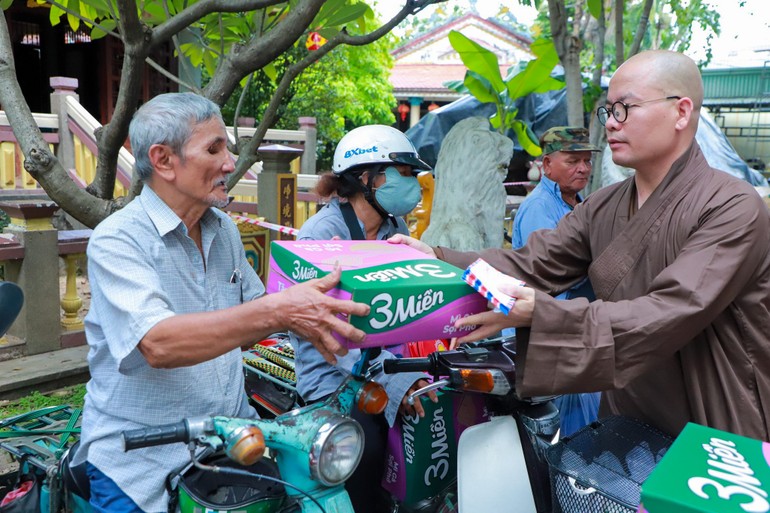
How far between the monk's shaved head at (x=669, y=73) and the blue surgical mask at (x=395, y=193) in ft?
3.73

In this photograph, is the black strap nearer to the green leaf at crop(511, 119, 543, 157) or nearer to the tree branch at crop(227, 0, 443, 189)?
the tree branch at crop(227, 0, 443, 189)

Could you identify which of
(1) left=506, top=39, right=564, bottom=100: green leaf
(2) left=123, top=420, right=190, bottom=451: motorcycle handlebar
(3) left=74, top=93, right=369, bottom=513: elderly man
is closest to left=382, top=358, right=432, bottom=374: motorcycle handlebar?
(3) left=74, top=93, right=369, bottom=513: elderly man

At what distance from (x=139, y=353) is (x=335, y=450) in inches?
24.1

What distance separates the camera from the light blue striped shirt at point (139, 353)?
1809mm

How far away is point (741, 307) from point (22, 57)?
14473mm

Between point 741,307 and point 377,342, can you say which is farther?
point 741,307

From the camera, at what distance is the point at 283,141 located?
11.6 m

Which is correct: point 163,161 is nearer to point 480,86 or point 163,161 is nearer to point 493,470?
point 493,470

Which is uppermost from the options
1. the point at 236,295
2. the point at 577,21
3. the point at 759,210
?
the point at 577,21

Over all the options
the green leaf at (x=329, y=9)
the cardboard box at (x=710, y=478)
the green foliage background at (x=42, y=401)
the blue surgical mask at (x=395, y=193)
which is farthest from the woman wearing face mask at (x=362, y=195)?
the green foliage background at (x=42, y=401)

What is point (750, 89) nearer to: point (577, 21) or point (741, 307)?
point (577, 21)

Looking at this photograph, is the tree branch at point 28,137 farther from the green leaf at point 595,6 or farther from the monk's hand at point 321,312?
the green leaf at point 595,6

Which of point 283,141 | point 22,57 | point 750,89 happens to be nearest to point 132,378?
point 283,141

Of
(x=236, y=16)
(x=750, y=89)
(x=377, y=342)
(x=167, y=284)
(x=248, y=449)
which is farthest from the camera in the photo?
(x=750, y=89)
